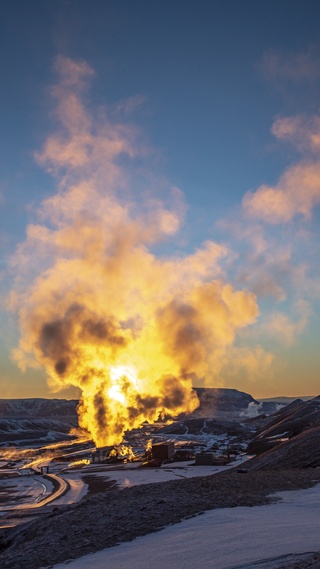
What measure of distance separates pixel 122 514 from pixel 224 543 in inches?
255

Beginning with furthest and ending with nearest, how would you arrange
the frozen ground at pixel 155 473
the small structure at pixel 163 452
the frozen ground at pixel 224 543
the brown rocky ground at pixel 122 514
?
the small structure at pixel 163 452, the frozen ground at pixel 155 473, the brown rocky ground at pixel 122 514, the frozen ground at pixel 224 543

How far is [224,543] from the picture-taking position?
12875 millimetres

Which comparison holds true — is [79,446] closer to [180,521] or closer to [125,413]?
[125,413]

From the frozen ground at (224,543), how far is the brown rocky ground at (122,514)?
3.07ft

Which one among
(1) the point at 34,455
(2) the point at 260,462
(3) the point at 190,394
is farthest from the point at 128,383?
(2) the point at 260,462

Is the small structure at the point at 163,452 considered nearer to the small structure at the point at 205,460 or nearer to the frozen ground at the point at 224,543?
the small structure at the point at 205,460

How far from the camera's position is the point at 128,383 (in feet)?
385

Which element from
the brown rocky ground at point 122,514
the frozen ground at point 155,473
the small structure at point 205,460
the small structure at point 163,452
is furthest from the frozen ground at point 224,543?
the small structure at point 163,452

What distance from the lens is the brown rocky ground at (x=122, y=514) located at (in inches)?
615

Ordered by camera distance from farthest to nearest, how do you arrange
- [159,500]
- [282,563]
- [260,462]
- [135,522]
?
1. [260,462]
2. [159,500]
3. [135,522]
4. [282,563]

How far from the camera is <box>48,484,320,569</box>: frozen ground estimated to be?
11.4 m

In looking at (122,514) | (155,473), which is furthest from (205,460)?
(122,514)

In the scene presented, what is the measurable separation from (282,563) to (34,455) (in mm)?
115756

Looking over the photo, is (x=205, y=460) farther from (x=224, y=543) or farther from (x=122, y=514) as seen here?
(x=224, y=543)
